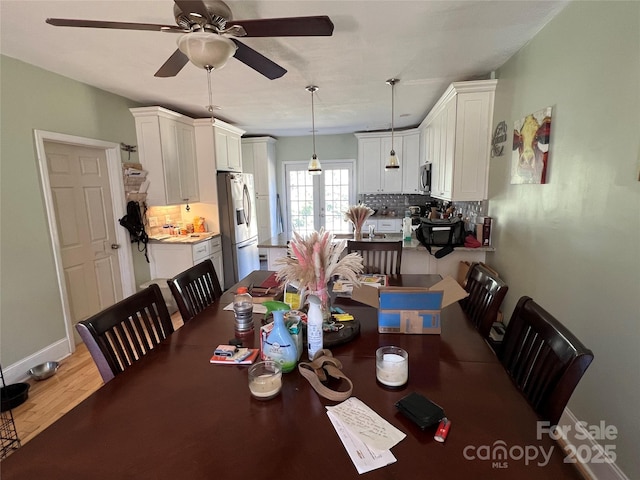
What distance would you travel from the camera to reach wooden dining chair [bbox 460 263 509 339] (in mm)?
1591

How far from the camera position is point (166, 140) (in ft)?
12.5

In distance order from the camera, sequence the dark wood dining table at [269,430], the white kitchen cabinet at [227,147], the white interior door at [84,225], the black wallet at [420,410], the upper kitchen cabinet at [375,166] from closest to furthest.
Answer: the dark wood dining table at [269,430]
the black wallet at [420,410]
the white interior door at [84,225]
the white kitchen cabinet at [227,147]
the upper kitchen cabinet at [375,166]

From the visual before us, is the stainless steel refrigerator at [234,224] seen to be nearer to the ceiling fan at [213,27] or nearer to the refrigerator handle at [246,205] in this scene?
the refrigerator handle at [246,205]

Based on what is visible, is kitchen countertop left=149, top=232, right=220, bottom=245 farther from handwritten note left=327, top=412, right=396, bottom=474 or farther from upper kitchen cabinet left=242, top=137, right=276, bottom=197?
handwritten note left=327, top=412, right=396, bottom=474

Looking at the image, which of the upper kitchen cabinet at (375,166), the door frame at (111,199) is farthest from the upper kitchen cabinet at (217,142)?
the upper kitchen cabinet at (375,166)

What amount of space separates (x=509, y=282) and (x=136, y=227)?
384cm

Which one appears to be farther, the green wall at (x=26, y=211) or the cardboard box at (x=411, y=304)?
the green wall at (x=26, y=211)

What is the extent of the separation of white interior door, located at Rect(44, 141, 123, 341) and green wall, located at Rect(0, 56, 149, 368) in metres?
0.24

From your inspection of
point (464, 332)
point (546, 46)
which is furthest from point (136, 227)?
point (546, 46)

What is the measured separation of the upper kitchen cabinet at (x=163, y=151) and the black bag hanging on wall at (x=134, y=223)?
23 cm

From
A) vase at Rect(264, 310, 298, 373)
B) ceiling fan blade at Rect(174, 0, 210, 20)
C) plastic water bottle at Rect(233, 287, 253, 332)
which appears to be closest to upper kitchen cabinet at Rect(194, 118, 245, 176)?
ceiling fan blade at Rect(174, 0, 210, 20)

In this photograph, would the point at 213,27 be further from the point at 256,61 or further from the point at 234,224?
the point at 234,224

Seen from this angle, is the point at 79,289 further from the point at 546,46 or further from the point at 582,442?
the point at 546,46

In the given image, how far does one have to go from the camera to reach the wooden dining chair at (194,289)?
1.79 metres
